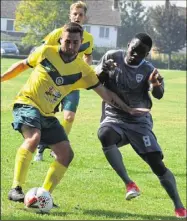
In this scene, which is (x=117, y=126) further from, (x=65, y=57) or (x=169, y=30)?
(x=169, y=30)

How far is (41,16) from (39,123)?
7523 centimetres

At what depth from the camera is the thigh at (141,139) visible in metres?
8.52

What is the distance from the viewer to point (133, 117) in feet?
28.4

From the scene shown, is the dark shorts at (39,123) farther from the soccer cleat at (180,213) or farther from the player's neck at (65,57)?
the soccer cleat at (180,213)

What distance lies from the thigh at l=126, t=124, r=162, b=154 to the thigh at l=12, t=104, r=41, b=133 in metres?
1.15

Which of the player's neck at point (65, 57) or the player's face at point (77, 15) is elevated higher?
the player's face at point (77, 15)

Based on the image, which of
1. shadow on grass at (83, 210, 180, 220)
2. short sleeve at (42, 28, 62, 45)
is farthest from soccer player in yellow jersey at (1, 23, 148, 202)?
short sleeve at (42, 28, 62, 45)

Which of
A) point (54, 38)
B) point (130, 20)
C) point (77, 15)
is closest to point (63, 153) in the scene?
point (54, 38)

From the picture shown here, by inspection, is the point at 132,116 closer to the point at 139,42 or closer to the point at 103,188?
the point at 139,42

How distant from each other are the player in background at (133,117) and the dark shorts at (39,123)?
1.84 ft

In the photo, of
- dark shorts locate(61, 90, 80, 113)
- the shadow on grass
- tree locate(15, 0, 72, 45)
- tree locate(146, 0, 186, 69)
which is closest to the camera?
the shadow on grass

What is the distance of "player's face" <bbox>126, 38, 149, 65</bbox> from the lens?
27.8 ft

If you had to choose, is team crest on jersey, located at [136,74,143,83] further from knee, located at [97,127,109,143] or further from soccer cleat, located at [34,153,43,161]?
soccer cleat, located at [34,153,43,161]

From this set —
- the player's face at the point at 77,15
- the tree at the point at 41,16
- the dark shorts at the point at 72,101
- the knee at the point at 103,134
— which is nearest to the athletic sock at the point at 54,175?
the knee at the point at 103,134
